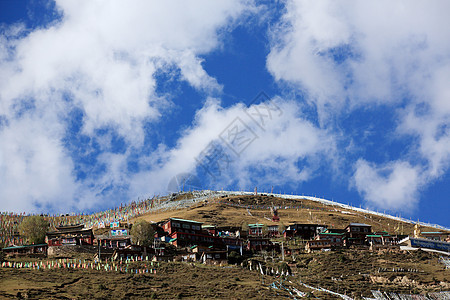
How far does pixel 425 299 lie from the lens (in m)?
72.8

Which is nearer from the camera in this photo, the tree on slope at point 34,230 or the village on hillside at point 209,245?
the village on hillside at point 209,245

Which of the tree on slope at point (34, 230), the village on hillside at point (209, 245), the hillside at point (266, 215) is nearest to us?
the village on hillside at point (209, 245)

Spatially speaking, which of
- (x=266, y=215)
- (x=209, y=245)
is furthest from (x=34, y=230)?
(x=266, y=215)

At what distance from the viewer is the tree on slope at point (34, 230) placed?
109 m

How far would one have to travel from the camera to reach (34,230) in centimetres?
11031

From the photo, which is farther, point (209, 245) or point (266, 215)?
point (266, 215)

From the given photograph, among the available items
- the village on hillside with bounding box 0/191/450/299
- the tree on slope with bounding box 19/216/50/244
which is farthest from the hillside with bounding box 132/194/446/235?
the tree on slope with bounding box 19/216/50/244

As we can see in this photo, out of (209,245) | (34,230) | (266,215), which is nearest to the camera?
(34,230)

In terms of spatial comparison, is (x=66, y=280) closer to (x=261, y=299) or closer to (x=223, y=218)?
(x=261, y=299)

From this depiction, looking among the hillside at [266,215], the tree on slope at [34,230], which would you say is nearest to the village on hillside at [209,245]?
the hillside at [266,215]

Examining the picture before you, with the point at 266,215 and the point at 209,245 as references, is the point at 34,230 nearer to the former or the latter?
the point at 209,245

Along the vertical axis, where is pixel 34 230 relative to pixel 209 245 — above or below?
above

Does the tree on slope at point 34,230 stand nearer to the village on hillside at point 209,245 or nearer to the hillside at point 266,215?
the village on hillside at point 209,245

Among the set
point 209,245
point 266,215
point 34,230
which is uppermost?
point 266,215
